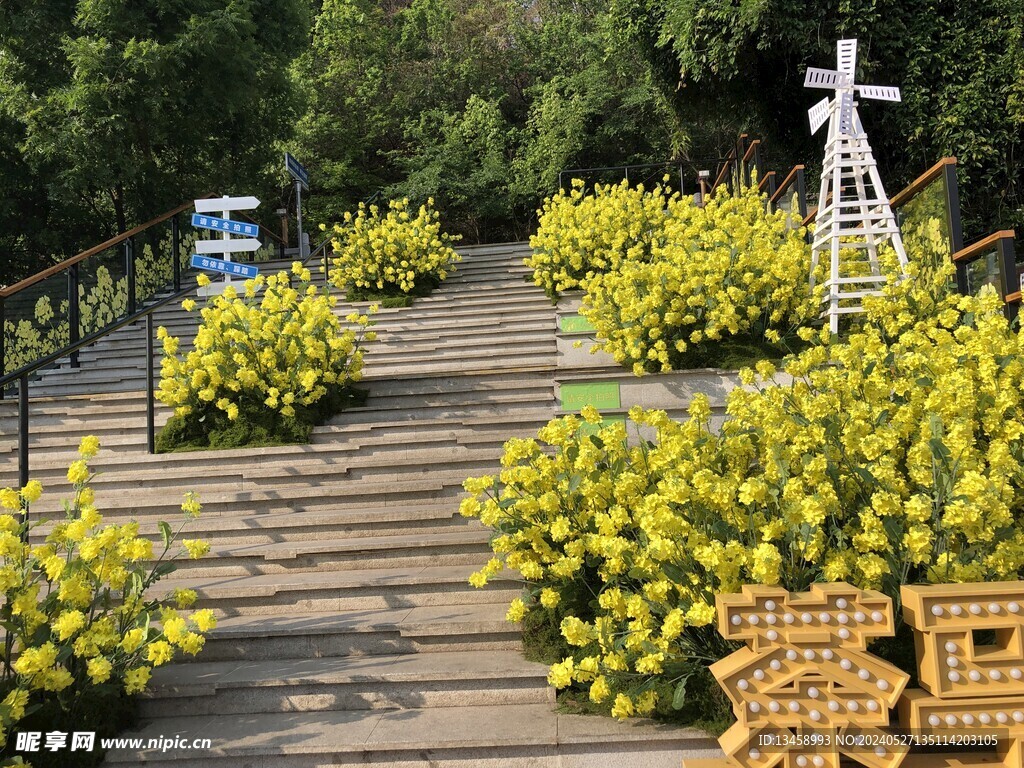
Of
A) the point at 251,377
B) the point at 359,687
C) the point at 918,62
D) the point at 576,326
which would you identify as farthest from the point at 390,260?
the point at 359,687

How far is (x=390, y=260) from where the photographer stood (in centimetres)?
973

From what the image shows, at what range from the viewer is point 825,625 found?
243 cm

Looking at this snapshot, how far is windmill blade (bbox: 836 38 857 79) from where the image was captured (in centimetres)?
592

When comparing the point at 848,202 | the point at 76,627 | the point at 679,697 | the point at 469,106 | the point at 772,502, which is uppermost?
the point at 469,106

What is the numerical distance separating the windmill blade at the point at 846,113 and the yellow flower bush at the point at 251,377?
4551 millimetres

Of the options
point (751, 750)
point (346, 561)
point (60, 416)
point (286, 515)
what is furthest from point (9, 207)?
point (751, 750)

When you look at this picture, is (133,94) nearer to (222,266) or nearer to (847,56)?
(222,266)

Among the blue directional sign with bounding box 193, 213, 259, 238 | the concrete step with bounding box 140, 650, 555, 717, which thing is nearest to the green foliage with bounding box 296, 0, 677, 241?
the blue directional sign with bounding box 193, 213, 259, 238

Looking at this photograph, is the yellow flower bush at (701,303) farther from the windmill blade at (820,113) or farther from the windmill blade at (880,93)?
the windmill blade at (880,93)

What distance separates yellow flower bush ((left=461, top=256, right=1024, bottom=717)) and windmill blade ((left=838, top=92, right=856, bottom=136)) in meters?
2.77

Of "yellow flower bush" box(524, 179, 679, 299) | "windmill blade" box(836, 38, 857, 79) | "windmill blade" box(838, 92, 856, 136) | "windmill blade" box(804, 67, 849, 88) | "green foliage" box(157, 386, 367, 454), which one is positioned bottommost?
"green foliage" box(157, 386, 367, 454)

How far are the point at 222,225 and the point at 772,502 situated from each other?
7617 millimetres

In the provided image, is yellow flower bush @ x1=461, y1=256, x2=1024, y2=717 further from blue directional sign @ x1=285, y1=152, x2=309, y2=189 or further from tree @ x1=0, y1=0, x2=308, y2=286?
blue directional sign @ x1=285, y1=152, x2=309, y2=189

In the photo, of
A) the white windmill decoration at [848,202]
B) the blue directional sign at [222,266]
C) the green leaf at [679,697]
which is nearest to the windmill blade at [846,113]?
the white windmill decoration at [848,202]
